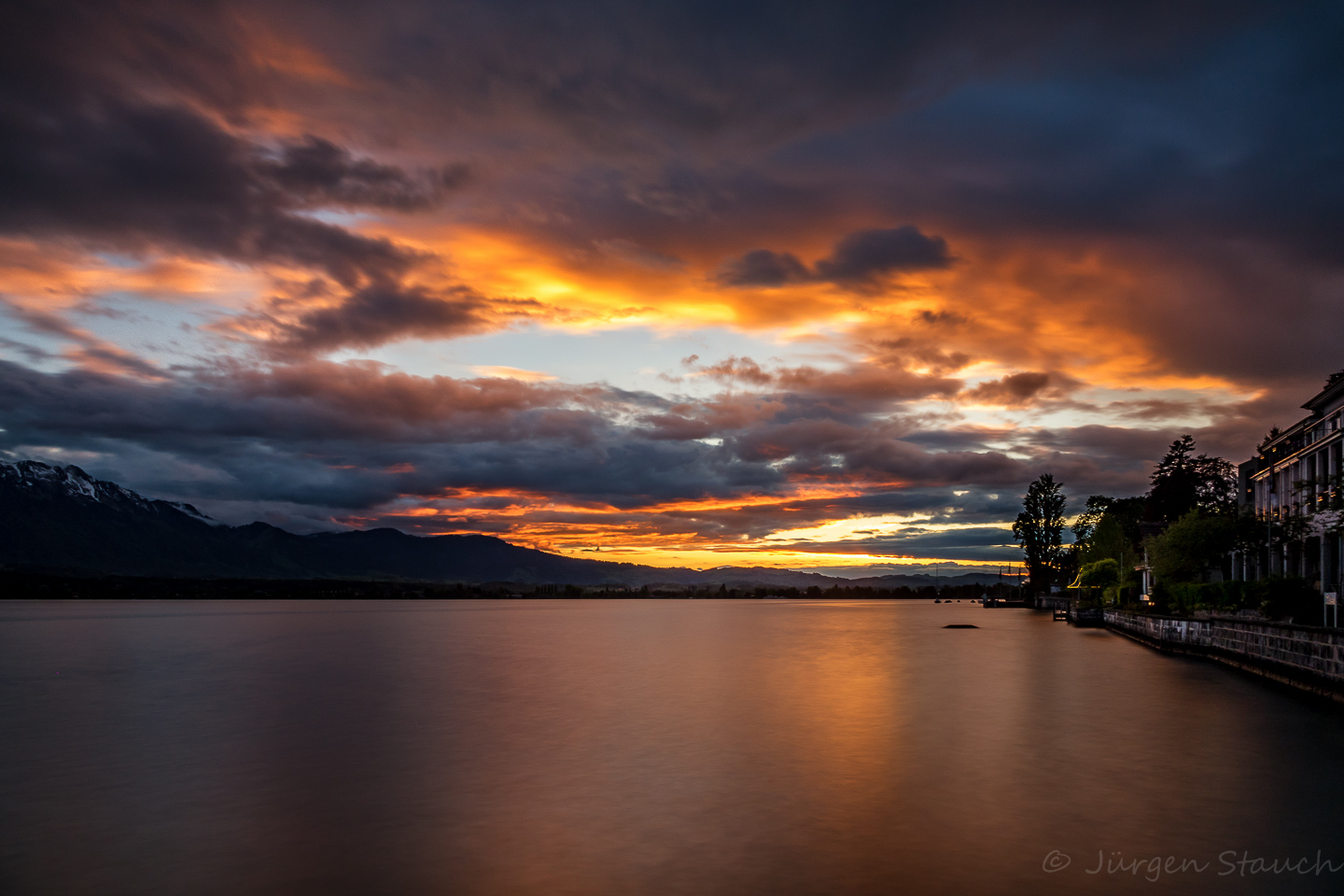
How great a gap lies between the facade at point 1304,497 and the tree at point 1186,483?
72.0ft

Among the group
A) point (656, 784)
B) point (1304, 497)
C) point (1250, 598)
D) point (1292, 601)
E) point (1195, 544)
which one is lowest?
point (656, 784)

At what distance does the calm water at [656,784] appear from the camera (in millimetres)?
13164

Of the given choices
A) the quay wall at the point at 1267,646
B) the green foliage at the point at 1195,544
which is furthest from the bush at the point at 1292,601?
the green foliage at the point at 1195,544

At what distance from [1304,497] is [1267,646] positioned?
43.7m

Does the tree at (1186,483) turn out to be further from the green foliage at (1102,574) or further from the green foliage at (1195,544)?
the green foliage at (1195,544)

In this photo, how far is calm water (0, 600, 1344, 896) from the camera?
13.2m

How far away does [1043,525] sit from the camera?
6467 inches

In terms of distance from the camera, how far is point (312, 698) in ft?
117

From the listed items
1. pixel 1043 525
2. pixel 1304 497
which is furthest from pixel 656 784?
Answer: pixel 1043 525

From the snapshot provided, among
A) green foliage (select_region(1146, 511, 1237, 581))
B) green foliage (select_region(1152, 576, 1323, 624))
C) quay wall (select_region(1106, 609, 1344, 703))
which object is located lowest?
quay wall (select_region(1106, 609, 1344, 703))

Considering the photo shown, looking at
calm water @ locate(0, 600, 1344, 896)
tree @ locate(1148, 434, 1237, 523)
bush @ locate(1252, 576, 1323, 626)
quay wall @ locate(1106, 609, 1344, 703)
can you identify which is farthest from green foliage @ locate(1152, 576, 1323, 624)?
tree @ locate(1148, 434, 1237, 523)

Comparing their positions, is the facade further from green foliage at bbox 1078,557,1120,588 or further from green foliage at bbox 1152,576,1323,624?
green foliage at bbox 1078,557,1120,588

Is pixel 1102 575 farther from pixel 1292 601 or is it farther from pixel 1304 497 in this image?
pixel 1292 601

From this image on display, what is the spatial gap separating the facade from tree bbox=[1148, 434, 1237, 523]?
72.0 feet
